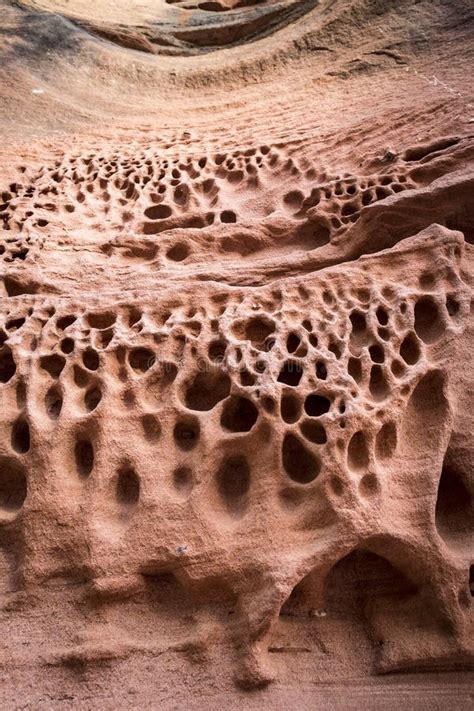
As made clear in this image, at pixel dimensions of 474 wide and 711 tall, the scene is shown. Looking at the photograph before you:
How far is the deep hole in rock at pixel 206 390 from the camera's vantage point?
79.1 inches

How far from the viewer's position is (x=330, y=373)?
190 centimetres

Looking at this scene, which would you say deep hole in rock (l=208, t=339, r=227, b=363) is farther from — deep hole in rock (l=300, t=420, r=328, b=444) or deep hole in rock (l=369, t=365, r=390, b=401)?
deep hole in rock (l=369, t=365, r=390, b=401)

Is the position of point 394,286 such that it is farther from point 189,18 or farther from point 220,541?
point 189,18

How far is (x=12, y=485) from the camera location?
1976 mm

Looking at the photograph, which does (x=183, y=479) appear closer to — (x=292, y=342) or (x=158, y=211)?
(x=292, y=342)

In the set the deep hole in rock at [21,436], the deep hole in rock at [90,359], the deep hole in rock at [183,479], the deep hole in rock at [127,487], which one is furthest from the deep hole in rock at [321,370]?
the deep hole in rock at [21,436]

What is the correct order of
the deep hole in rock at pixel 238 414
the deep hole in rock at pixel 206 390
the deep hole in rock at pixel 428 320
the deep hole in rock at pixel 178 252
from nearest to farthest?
the deep hole in rock at pixel 238 414
the deep hole in rock at pixel 206 390
the deep hole in rock at pixel 428 320
the deep hole in rock at pixel 178 252

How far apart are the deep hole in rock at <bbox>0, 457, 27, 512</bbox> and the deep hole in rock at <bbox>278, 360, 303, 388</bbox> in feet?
3.18

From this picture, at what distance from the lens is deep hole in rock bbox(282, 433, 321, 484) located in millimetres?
1814

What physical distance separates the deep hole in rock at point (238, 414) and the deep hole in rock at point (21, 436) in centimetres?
72

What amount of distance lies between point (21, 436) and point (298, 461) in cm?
101

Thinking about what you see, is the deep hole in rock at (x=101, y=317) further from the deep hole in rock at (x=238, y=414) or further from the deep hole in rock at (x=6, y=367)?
the deep hole in rock at (x=238, y=414)

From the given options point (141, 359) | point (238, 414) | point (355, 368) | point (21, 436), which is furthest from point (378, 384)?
point (21, 436)

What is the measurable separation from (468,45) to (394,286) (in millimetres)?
2433
